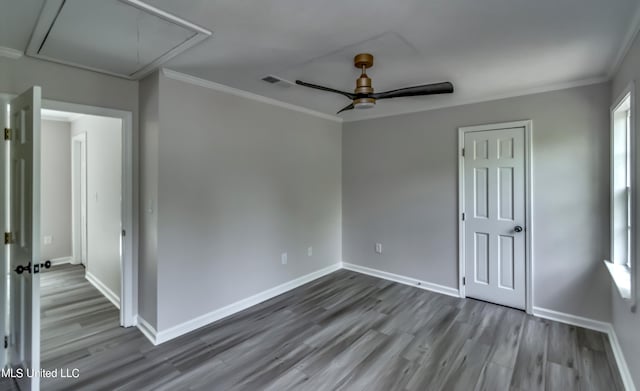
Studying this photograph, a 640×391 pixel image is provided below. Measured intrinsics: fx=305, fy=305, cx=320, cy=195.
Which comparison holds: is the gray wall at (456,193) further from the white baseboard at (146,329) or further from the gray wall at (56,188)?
the gray wall at (56,188)

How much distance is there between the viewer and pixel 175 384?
219 centimetres

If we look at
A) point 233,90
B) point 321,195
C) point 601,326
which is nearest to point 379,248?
point 321,195

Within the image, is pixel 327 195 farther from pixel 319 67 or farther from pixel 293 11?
pixel 293 11

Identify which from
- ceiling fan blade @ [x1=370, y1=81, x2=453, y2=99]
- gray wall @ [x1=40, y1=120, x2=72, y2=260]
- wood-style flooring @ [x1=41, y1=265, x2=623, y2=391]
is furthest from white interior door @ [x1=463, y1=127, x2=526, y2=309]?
gray wall @ [x1=40, y1=120, x2=72, y2=260]

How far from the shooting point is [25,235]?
6.64 feet

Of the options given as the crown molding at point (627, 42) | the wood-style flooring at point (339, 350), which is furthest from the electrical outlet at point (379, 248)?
the crown molding at point (627, 42)

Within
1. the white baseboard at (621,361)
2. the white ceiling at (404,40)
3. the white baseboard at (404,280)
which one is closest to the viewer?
the white ceiling at (404,40)

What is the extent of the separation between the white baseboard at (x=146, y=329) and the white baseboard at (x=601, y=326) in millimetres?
3620

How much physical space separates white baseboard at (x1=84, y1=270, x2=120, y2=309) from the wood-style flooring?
0.11m

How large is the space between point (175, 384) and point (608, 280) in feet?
12.7

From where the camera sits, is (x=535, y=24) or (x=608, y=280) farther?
(x=608, y=280)

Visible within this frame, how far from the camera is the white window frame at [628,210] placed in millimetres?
2000

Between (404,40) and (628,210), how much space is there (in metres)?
2.45

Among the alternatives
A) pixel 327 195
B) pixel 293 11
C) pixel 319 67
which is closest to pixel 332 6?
pixel 293 11
